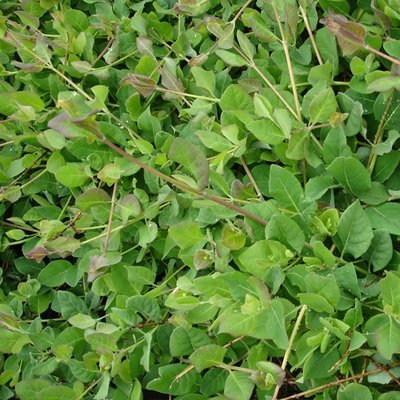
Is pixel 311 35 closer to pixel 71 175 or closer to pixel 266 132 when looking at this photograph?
pixel 266 132

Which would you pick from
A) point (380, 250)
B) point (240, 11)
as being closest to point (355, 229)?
point (380, 250)

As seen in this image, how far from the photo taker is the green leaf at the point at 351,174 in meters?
0.87

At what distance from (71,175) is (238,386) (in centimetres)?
49

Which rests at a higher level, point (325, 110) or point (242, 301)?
point (325, 110)

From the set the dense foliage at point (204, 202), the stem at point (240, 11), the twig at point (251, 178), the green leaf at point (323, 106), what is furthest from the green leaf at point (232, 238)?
the stem at point (240, 11)

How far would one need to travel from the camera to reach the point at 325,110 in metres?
0.92

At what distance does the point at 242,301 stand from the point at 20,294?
1.69 feet

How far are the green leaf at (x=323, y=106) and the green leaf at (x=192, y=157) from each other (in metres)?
0.19

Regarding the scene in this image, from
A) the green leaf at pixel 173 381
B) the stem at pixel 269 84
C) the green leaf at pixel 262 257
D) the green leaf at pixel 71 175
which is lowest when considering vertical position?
the green leaf at pixel 173 381

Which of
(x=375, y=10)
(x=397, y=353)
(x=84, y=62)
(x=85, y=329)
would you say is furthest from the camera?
(x=84, y=62)

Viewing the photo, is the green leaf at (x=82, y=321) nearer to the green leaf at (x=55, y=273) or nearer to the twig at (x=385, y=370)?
the green leaf at (x=55, y=273)

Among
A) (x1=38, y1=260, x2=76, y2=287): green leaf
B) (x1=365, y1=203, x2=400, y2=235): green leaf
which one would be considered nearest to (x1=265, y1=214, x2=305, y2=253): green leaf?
(x1=365, y1=203, x2=400, y2=235): green leaf

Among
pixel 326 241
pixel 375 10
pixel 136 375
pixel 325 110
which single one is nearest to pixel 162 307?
pixel 136 375

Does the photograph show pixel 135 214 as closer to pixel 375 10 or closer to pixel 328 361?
pixel 328 361
